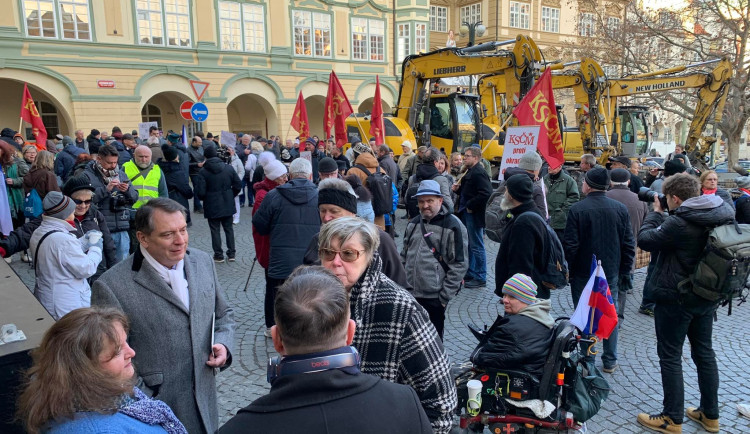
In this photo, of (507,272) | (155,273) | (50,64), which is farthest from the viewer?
(50,64)

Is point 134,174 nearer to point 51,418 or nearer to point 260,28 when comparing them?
point 51,418

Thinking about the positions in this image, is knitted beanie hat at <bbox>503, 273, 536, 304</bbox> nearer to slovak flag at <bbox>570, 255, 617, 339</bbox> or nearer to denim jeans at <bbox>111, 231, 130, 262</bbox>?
slovak flag at <bbox>570, 255, 617, 339</bbox>

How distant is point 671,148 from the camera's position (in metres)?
36.1

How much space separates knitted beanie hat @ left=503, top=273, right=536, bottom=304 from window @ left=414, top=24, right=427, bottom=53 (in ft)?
88.7

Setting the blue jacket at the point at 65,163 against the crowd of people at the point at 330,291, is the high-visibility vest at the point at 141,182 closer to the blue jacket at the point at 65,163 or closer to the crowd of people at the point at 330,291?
the crowd of people at the point at 330,291

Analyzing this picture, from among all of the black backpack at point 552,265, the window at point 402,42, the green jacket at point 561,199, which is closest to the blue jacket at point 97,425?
the black backpack at point 552,265

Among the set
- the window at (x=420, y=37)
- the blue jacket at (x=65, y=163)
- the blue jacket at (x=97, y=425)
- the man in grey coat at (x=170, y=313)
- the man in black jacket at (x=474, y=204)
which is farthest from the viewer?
the window at (x=420, y=37)

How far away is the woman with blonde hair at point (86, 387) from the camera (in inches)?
60.4

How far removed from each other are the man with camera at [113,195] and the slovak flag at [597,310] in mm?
5109

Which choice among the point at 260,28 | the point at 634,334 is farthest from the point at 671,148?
the point at 634,334

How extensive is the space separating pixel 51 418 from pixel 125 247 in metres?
5.13

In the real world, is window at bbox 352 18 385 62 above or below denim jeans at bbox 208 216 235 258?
above

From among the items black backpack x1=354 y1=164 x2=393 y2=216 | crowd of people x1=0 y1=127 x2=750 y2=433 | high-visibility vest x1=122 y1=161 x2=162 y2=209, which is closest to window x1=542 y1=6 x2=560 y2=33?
crowd of people x1=0 y1=127 x2=750 y2=433

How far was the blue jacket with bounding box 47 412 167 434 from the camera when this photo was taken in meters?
1.53
